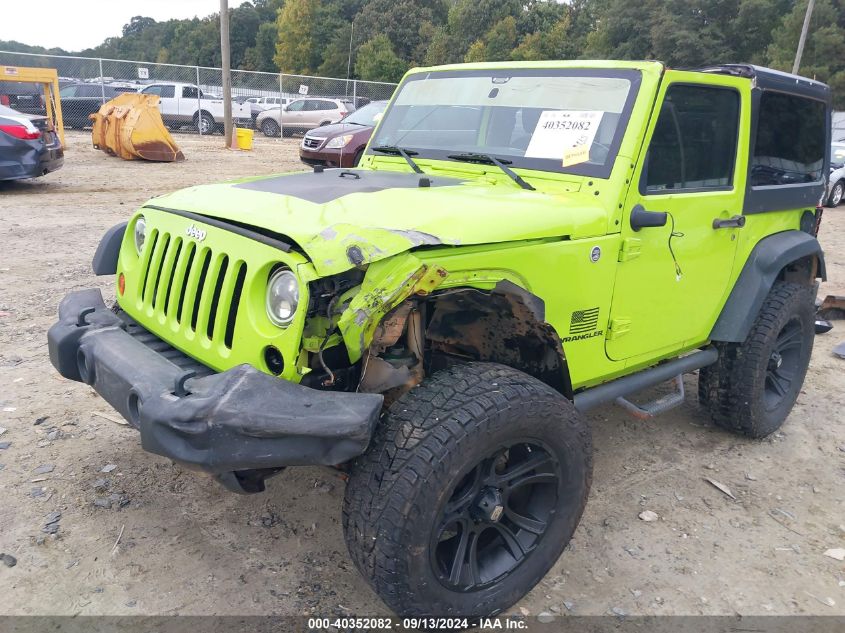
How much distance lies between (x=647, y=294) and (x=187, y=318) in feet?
6.52

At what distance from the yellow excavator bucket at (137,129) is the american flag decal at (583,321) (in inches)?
543

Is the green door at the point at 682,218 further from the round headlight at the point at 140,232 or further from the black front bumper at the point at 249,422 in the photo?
the round headlight at the point at 140,232

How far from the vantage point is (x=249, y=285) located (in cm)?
236

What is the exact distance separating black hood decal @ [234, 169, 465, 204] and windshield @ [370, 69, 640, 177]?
35cm

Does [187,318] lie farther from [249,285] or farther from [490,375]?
[490,375]

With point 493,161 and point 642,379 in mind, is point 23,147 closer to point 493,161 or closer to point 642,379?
point 493,161

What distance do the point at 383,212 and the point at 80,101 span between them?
21.8 metres

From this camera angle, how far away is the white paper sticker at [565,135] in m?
3.10

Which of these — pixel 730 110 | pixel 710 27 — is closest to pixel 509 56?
pixel 710 27

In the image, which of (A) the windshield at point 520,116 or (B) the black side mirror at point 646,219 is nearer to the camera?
(B) the black side mirror at point 646,219

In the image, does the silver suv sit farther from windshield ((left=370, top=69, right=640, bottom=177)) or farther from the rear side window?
windshield ((left=370, top=69, right=640, bottom=177))

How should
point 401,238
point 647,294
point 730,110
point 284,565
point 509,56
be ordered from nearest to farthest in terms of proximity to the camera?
point 401,238 → point 284,565 → point 647,294 → point 730,110 → point 509,56

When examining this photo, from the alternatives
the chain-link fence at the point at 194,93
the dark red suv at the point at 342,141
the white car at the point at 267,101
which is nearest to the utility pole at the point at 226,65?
the chain-link fence at the point at 194,93

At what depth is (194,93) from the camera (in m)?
22.6
